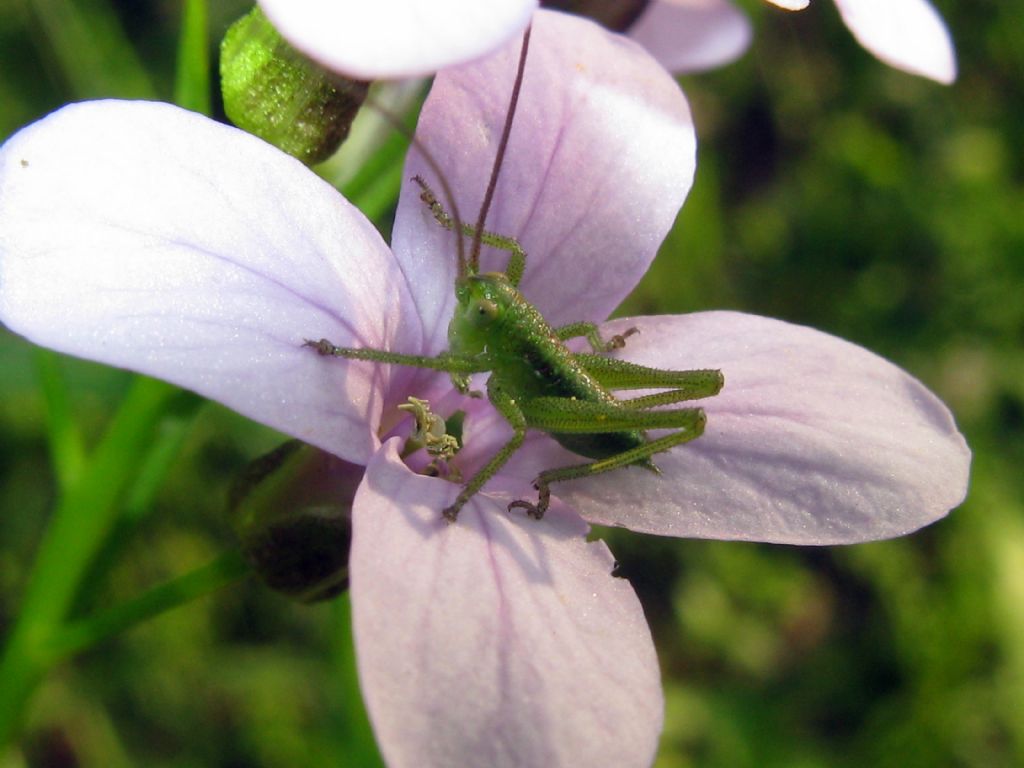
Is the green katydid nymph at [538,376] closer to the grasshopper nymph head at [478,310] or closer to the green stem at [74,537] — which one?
the grasshopper nymph head at [478,310]

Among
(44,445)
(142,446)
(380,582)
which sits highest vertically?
(380,582)

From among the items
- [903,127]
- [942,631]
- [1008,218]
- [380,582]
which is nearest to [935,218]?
[1008,218]

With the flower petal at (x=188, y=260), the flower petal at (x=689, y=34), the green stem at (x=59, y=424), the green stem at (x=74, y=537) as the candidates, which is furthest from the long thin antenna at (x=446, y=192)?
the flower petal at (x=689, y=34)

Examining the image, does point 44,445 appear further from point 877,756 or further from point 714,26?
point 877,756

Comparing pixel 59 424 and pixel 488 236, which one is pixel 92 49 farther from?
pixel 488 236

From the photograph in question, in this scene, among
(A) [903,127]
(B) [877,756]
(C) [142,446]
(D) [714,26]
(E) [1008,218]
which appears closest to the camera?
(C) [142,446]

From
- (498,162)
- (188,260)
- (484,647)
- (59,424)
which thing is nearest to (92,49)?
(59,424)

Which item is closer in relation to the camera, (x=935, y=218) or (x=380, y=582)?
(x=380, y=582)

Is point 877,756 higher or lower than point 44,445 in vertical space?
lower
